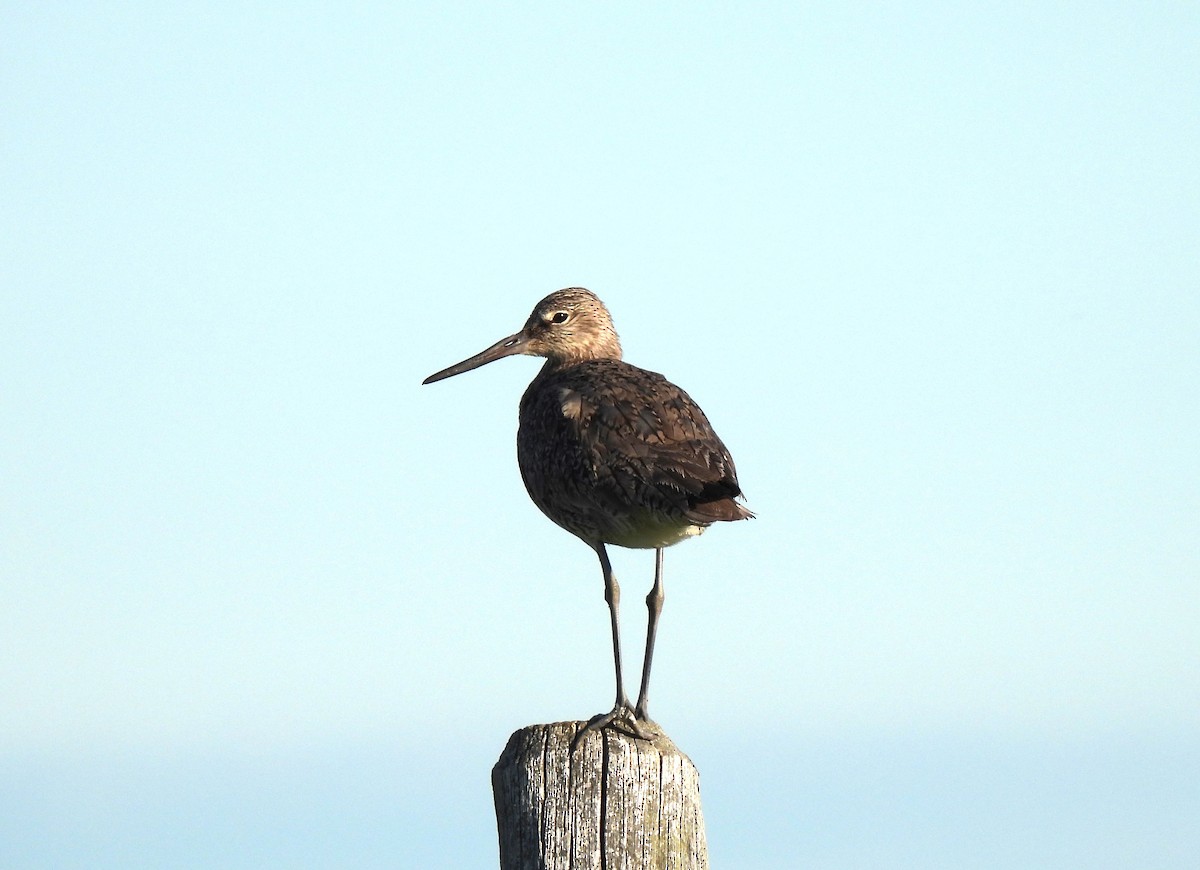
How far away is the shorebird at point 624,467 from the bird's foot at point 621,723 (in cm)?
2

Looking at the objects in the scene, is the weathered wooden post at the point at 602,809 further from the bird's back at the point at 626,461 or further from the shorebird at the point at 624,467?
the bird's back at the point at 626,461

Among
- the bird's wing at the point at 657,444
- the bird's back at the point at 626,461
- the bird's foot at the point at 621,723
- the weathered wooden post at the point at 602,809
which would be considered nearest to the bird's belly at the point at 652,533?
the bird's back at the point at 626,461

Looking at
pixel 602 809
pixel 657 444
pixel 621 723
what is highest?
pixel 657 444

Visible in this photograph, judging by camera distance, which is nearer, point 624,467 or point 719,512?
point 719,512

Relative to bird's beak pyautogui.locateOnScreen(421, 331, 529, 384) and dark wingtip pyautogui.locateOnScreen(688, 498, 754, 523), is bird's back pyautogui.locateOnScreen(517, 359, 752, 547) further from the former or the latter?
bird's beak pyautogui.locateOnScreen(421, 331, 529, 384)

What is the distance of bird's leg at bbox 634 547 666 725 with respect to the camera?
7.94 meters

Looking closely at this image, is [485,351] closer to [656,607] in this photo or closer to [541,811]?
[656,607]

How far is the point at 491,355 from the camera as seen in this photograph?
10461 millimetres

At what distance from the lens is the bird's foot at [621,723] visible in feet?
20.7

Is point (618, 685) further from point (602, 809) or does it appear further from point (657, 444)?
point (602, 809)

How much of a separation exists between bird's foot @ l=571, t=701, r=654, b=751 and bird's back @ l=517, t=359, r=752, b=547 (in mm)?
1006

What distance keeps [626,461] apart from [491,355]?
8.55 feet

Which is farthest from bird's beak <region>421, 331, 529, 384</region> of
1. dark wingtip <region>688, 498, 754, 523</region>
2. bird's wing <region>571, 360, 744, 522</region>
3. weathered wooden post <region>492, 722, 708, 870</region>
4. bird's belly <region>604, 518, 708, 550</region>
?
weathered wooden post <region>492, 722, 708, 870</region>

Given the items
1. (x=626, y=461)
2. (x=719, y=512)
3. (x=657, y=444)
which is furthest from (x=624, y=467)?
(x=719, y=512)
